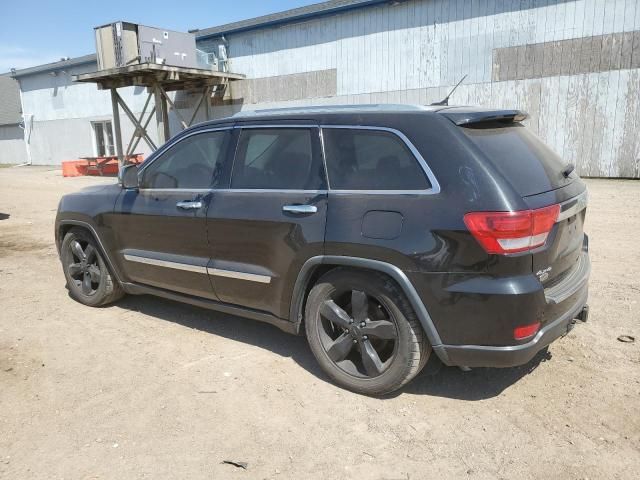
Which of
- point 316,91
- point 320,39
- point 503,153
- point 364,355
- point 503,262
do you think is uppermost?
point 320,39

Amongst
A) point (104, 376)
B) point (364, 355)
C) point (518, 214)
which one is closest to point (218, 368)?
point (104, 376)

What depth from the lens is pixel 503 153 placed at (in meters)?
3.03

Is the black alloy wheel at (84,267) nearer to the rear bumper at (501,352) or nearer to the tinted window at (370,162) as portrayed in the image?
the tinted window at (370,162)

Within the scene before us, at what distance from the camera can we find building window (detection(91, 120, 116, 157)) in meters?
26.3

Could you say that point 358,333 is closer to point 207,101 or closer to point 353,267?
point 353,267

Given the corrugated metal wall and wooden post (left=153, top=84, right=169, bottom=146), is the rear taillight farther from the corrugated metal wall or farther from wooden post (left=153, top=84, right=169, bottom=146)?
wooden post (left=153, top=84, right=169, bottom=146)

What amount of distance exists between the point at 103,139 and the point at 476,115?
1058 inches

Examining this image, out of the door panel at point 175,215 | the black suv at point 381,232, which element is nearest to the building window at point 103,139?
the door panel at point 175,215

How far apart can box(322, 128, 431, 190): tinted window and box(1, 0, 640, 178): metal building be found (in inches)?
528

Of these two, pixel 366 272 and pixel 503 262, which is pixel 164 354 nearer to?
pixel 366 272

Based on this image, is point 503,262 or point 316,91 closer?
point 503,262

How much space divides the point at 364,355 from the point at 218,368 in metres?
1.14

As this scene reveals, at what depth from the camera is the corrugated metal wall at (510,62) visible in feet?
45.2

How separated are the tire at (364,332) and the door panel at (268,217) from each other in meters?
0.26
